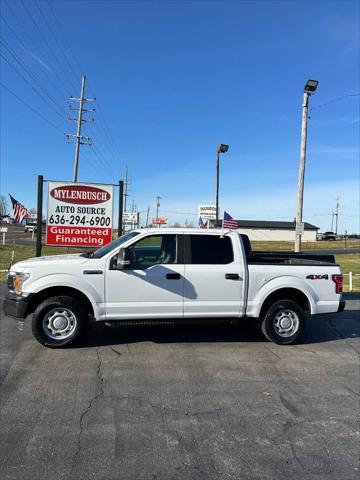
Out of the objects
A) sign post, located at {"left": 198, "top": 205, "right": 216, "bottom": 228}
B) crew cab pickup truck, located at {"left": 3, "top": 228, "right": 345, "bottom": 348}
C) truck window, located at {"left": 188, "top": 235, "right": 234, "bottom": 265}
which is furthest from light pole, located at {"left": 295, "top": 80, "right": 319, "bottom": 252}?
truck window, located at {"left": 188, "top": 235, "right": 234, "bottom": 265}

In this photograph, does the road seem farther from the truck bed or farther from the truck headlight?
the truck bed

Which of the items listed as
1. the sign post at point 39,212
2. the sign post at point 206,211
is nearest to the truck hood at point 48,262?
the sign post at point 39,212

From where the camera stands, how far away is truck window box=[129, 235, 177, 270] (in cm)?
709

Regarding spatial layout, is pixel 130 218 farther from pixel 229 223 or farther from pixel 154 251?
pixel 154 251

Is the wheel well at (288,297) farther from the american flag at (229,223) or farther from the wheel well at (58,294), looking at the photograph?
the wheel well at (58,294)

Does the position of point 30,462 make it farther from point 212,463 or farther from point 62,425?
point 212,463

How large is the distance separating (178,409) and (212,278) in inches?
110

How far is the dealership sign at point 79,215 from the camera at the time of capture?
39.2ft

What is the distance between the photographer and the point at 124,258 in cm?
663

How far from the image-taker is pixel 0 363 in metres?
6.01

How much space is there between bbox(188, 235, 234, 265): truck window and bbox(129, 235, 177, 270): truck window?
1.07 feet

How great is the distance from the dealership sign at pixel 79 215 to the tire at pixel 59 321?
552 cm

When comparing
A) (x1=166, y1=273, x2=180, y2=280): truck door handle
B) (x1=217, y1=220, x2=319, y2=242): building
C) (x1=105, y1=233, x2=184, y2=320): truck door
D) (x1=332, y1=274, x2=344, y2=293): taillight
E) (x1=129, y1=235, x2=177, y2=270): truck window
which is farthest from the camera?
(x1=217, y1=220, x2=319, y2=242): building

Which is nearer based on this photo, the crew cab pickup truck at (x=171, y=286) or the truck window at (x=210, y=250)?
the crew cab pickup truck at (x=171, y=286)
